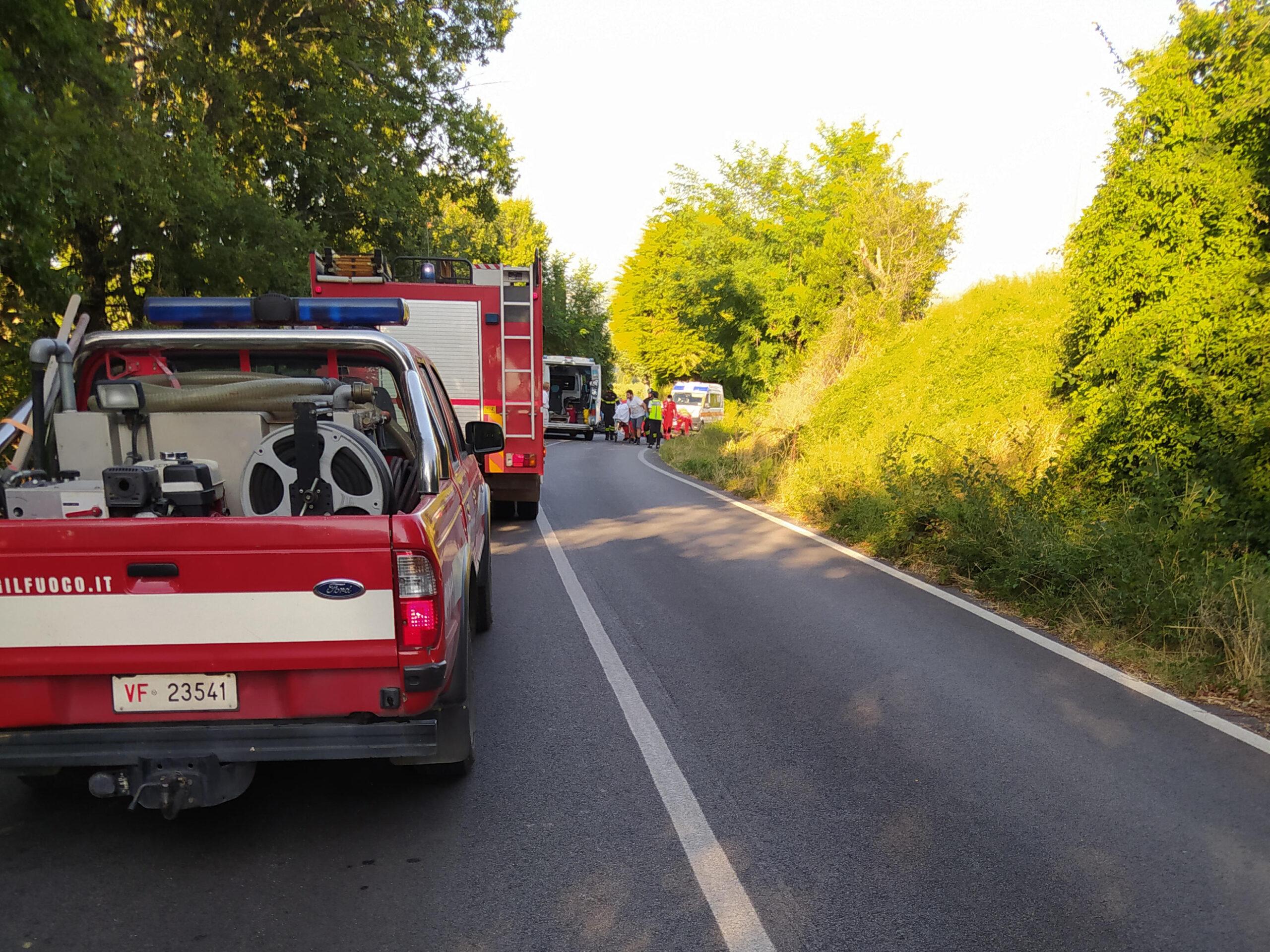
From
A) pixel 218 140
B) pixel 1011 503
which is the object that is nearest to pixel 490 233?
pixel 218 140

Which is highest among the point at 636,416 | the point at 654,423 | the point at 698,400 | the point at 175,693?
the point at 175,693

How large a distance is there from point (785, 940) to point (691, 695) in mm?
2487

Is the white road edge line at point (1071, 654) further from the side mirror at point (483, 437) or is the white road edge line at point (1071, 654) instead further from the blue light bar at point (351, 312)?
the blue light bar at point (351, 312)

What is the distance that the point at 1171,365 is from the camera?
8766mm

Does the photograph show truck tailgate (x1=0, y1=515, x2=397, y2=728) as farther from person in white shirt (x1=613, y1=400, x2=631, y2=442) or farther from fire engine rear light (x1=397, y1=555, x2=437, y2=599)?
person in white shirt (x1=613, y1=400, x2=631, y2=442)

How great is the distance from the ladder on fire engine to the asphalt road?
602 centimetres

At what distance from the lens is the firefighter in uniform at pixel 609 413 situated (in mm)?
39562

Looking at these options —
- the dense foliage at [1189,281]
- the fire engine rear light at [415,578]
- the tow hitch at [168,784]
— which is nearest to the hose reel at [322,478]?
the fire engine rear light at [415,578]

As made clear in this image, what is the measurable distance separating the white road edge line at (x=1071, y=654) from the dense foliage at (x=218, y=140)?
824cm

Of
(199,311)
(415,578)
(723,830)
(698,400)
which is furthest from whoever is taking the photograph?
(698,400)

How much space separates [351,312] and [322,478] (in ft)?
4.97

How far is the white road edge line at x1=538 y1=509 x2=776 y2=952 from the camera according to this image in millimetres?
3266

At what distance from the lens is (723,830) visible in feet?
13.0

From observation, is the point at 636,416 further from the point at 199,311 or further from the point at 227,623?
the point at 227,623
